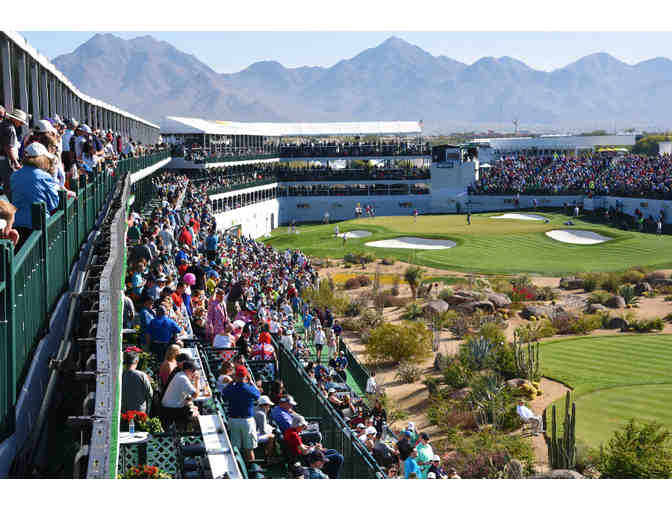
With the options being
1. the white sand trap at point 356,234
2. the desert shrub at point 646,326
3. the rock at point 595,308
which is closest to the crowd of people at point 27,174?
the desert shrub at point 646,326

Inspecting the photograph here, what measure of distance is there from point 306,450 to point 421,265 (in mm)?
41237

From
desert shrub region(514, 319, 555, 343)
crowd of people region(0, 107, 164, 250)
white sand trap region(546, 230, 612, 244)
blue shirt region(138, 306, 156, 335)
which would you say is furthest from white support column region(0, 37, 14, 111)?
white sand trap region(546, 230, 612, 244)

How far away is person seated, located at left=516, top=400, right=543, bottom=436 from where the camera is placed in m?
20.0

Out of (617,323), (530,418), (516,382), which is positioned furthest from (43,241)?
(617,323)

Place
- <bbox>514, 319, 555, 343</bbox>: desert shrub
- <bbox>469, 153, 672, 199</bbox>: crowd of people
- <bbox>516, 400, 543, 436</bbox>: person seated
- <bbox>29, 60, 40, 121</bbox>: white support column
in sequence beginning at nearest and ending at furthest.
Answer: <bbox>29, 60, 40, 121</bbox>: white support column
<bbox>516, 400, 543, 436</bbox>: person seated
<bbox>514, 319, 555, 343</bbox>: desert shrub
<bbox>469, 153, 672, 199</bbox>: crowd of people

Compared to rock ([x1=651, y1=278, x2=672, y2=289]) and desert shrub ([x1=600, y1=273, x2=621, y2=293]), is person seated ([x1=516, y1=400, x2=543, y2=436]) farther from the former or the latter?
rock ([x1=651, y1=278, x2=672, y2=289])

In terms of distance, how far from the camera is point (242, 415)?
9766 mm

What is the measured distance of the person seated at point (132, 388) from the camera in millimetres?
8195

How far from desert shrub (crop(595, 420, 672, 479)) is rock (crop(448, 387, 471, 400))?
6.11m

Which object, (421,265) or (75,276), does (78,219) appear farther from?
(421,265)

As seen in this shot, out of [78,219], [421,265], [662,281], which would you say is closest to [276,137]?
[421,265]

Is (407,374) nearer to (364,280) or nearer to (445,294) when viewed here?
(445,294)

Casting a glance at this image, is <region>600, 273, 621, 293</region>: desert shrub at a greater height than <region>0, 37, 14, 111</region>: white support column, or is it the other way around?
<region>0, 37, 14, 111</region>: white support column

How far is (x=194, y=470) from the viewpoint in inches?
317
